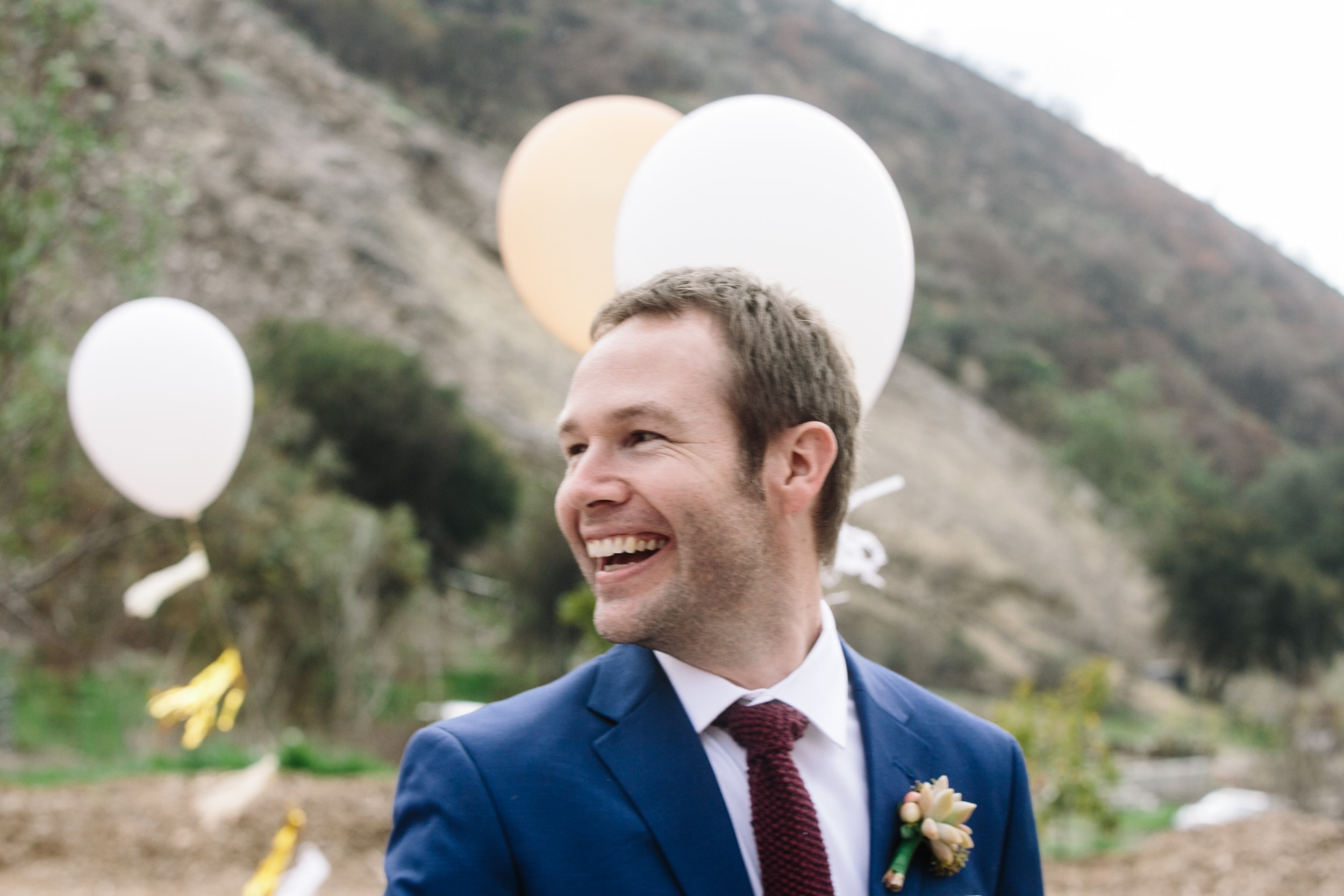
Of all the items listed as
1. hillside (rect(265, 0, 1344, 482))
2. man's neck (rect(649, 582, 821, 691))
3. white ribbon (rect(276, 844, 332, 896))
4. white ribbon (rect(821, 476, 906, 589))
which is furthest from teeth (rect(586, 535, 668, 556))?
hillside (rect(265, 0, 1344, 482))

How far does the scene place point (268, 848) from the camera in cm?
796

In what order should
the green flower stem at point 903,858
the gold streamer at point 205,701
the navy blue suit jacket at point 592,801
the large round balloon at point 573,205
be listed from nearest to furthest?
1. the navy blue suit jacket at point 592,801
2. the green flower stem at point 903,858
3. the large round balloon at point 573,205
4. the gold streamer at point 205,701

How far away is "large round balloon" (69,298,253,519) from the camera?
5.95 meters

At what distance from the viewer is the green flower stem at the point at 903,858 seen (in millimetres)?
1436

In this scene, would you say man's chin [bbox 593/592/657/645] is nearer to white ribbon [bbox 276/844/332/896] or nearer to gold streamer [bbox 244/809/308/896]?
white ribbon [bbox 276/844/332/896]

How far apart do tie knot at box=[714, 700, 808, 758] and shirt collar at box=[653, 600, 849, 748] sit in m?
0.01

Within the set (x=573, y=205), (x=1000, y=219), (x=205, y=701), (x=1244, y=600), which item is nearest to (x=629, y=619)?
(x=573, y=205)

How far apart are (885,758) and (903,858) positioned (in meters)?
0.16

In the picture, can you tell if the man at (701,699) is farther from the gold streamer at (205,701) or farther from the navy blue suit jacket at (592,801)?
the gold streamer at (205,701)

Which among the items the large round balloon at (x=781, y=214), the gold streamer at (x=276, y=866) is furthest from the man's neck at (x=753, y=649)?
the gold streamer at (x=276, y=866)

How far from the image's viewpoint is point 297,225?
27.3 m

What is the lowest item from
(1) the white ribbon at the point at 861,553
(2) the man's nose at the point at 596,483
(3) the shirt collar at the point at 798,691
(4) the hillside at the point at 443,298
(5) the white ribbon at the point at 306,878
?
(4) the hillside at the point at 443,298

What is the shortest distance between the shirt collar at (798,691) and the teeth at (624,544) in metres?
0.17

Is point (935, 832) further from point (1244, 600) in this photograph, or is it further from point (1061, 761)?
point (1244, 600)
